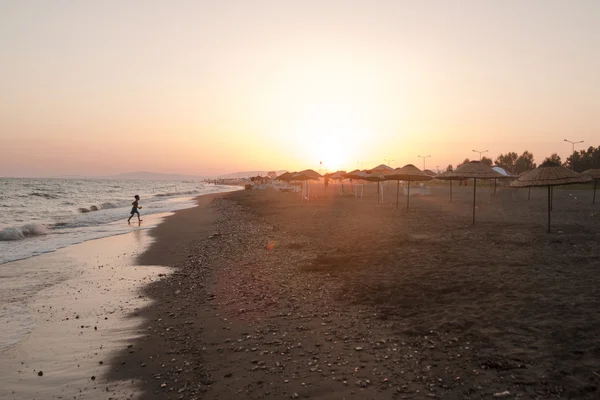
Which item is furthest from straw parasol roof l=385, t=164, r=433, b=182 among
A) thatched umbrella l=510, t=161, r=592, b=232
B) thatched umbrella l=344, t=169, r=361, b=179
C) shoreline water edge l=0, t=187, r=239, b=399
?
shoreline water edge l=0, t=187, r=239, b=399

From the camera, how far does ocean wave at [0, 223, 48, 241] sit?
17.3 metres

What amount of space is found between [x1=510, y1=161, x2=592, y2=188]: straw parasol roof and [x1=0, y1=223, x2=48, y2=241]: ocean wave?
23352 millimetres

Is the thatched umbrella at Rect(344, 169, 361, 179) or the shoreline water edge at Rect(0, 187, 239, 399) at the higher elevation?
the thatched umbrella at Rect(344, 169, 361, 179)

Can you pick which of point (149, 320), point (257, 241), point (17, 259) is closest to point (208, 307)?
point (149, 320)

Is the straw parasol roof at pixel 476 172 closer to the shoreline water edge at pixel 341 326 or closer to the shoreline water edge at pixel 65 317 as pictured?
the shoreline water edge at pixel 341 326

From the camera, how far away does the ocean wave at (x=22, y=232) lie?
17.3 metres

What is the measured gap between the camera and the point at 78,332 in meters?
6.36

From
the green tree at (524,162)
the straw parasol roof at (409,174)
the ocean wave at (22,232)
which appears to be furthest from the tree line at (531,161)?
the ocean wave at (22,232)

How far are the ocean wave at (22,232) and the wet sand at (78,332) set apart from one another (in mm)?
7128

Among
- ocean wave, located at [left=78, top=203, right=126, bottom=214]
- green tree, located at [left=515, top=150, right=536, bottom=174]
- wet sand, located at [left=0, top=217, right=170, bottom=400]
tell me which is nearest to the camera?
wet sand, located at [left=0, top=217, right=170, bottom=400]

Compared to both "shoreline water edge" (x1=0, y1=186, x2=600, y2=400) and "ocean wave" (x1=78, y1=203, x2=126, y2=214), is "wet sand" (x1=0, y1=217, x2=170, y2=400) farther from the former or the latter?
"ocean wave" (x1=78, y1=203, x2=126, y2=214)

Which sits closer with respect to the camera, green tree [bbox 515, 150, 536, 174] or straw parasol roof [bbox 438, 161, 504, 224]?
straw parasol roof [bbox 438, 161, 504, 224]

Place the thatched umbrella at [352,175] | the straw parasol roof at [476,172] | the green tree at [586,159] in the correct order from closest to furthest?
1. the straw parasol roof at [476,172]
2. the thatched umbrella at [352,175]
3. the green tree at [586,159]

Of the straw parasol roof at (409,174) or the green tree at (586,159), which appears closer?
the straw parasol roof at (409,174)
